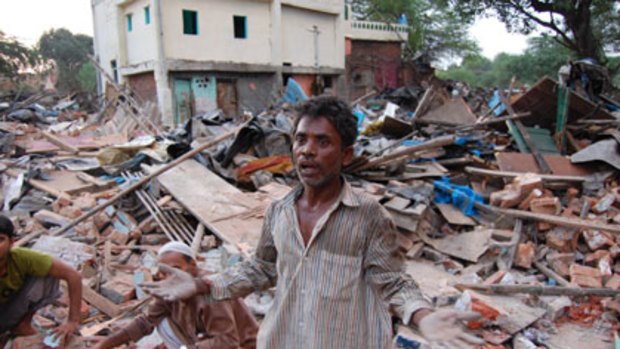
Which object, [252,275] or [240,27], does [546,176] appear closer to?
[252,275]

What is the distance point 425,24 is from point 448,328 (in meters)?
28.3

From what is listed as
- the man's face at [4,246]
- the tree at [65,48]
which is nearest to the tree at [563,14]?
the man's face at [4,246]

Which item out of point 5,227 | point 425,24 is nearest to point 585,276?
point 5,227

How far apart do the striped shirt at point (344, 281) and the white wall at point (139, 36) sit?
1480 cm

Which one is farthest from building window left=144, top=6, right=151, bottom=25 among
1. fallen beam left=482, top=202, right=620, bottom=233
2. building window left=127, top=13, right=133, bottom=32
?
fallen beam left=482, top=202, right=620, bottom=233

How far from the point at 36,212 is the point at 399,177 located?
505 centimetres

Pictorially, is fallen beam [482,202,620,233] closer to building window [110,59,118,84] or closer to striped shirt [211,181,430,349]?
striped shirt [211,181,430,349]

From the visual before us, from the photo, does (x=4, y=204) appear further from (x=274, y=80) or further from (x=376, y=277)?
(x=274, y=80)

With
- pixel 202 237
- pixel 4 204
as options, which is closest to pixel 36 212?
pixel 4 204

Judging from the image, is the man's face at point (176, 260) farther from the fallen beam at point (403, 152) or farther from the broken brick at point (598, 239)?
the broken brick at point (598, 239)

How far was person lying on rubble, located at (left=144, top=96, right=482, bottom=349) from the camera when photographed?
154cm

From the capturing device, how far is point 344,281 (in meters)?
1.53

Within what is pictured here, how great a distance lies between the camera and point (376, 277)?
1.55 meters

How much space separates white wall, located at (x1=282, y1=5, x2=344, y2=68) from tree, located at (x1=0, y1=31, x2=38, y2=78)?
1667 centimetres
